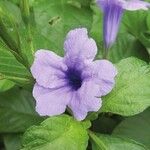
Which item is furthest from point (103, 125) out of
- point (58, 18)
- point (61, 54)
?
point (58, 18)

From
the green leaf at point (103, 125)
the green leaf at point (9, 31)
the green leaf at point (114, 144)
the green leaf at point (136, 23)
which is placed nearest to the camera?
the green leaf at point (9, 31)

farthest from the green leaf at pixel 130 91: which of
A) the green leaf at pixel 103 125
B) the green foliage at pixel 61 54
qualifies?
the green leaf at pixel 103 125

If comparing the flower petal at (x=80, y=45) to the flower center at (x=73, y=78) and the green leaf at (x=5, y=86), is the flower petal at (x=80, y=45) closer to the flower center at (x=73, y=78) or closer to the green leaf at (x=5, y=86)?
the flower center at (x=73, y=78)

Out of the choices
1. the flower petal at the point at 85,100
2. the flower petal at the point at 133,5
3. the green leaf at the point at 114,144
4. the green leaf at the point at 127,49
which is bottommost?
the green leaf at the point at 114,144

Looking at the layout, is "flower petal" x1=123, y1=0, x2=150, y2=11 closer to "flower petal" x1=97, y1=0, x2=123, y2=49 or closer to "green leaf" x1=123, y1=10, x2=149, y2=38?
"flower petal" x1=97, y1=0, x2=123, y2=49

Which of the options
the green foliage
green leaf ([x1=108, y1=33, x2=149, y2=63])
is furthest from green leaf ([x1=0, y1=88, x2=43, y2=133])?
green leaf ([x1=108, y1=33, x2=149, y2=63])

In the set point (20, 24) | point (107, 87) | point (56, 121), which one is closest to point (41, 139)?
point (56, 121)

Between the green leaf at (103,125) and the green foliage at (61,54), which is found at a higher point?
the green foliage at (61,54)
